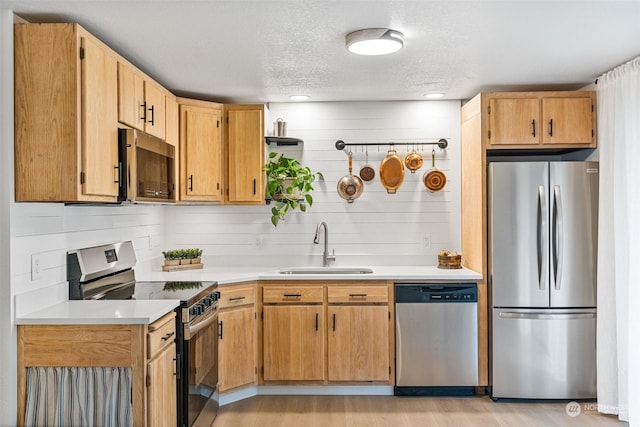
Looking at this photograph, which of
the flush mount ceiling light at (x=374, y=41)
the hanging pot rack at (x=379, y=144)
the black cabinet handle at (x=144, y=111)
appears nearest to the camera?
Answer: the flush mount ceiling light at (x=374, y=41)

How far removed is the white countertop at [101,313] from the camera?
7.55 feet

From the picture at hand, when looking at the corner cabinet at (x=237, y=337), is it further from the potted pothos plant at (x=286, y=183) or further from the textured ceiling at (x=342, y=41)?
the textured ceiling at (x=342, y=41)

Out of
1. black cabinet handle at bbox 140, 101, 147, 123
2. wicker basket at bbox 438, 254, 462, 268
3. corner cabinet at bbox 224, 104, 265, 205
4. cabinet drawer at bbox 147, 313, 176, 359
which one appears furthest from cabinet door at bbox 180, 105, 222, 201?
wicker basket at bbox 438, 254, 462, 268

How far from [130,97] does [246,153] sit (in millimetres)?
1330

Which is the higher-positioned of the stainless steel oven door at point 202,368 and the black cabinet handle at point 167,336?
the black cabinet handle at point 167,336

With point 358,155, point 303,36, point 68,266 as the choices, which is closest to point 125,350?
point 68,266

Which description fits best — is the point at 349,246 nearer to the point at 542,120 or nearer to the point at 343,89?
the point at 343,89

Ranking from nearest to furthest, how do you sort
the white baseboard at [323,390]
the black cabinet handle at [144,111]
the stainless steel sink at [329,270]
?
1. the black cabinet handle at [144,111]
2. the white baseboard at [323,390]
3. the stainless steel sink at [329,270]

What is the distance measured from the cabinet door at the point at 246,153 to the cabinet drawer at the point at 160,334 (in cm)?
165

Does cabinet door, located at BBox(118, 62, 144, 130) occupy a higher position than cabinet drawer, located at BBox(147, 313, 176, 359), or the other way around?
cabinet door, located at BBox(118, 62, 144, 130)

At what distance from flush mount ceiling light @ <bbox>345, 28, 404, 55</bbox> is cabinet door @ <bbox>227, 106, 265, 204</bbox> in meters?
1.50

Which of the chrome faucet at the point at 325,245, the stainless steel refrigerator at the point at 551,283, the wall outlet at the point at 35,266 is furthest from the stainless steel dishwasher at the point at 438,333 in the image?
the wall outlet at the point at 35,266

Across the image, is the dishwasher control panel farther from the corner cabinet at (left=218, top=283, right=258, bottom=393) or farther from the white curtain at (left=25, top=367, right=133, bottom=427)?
the white curtain at (left=25, top=367, right=133, bottom=427)

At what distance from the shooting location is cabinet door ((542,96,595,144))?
380 cm
